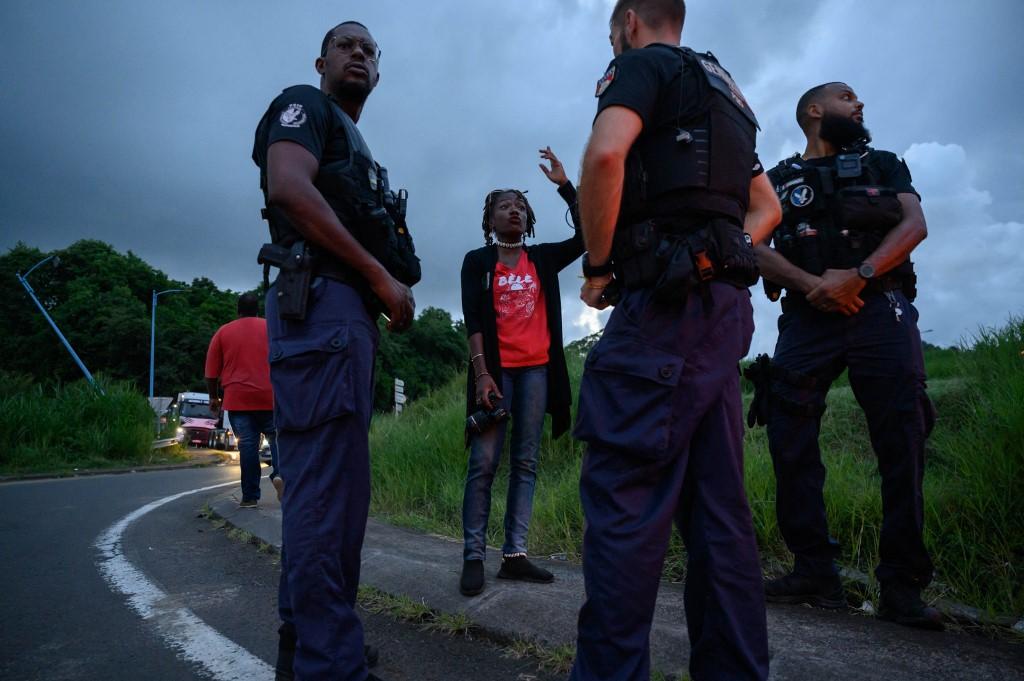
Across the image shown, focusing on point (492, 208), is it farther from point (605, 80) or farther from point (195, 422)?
point (195, 422)

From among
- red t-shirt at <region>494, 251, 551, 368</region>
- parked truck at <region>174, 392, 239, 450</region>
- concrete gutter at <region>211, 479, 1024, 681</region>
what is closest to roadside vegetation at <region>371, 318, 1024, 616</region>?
concrete gutter at <region>211, 479, 1024, 681</region>

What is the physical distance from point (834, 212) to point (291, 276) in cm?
237

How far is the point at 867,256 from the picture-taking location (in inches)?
111

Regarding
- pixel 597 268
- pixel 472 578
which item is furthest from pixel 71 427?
pixel 597 268

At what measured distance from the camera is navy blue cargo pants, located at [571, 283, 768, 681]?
154cm

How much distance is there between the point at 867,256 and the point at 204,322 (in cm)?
5592

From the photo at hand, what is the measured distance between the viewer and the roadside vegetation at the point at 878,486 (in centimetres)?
289

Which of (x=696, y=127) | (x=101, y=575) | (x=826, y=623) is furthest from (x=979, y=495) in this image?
Answer: (x=101, y=575)

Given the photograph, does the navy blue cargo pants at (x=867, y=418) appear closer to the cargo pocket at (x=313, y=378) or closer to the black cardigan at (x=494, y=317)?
the black cardigan at (x=494, y=317)

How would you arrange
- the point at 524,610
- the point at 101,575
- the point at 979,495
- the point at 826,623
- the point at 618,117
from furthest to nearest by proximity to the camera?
1. the point at 101,575
2. the point at 979,495
3. the point at 524,610
4. the point at 826,623
5. the point at 618,117

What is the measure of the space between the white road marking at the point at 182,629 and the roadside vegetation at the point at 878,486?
1.38 m

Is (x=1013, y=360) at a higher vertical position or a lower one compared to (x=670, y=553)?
higher

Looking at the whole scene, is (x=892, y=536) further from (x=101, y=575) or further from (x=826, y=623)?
(x=101, y=575)

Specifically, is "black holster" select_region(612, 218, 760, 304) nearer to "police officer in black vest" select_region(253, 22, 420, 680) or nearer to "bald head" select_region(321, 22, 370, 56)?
"police officer in black vest" select_region(253, 22, 420, 680)
